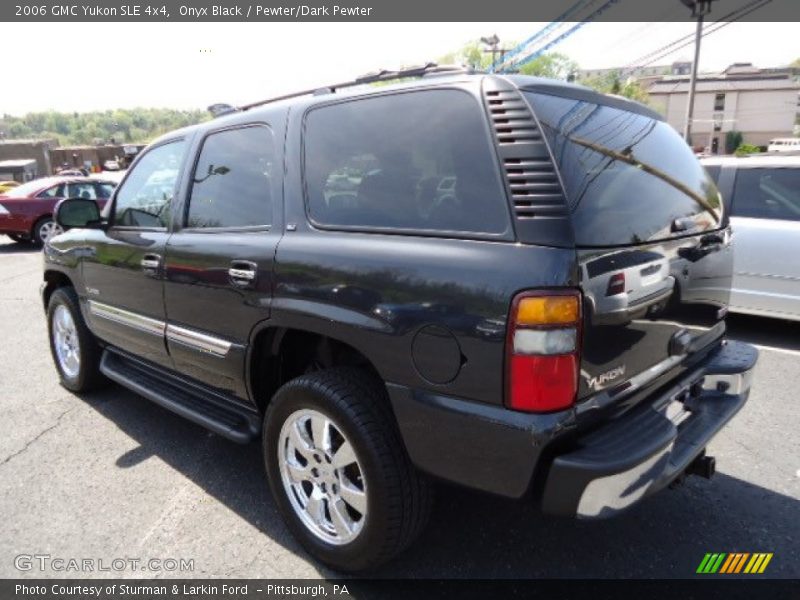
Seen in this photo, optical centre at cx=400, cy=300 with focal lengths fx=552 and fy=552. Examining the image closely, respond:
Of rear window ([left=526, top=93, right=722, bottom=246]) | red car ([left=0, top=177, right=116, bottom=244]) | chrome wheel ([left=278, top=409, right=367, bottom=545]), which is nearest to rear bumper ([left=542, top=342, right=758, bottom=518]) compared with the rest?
rear window ([left=526, top=93, right=722, bottom=246])

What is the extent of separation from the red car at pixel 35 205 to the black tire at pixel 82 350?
29.8ft

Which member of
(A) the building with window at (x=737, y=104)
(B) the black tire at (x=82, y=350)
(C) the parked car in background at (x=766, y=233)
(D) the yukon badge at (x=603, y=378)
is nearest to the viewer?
(D) the yukon badge at (x=603, y=378)

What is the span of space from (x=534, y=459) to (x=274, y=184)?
166 centimetres

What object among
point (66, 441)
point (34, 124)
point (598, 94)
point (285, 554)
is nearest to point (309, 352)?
point (285, 554)

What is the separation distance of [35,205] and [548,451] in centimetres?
1416

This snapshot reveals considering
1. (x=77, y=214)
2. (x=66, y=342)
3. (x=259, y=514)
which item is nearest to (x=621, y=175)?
(x=259, y=514)

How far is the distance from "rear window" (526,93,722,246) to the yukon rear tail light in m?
0.23

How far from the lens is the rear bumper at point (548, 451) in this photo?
1741 millimetres

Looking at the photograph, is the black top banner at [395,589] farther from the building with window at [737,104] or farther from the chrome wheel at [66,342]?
the building with window at [737,104]

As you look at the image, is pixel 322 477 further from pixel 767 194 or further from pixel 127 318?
pixel 767 194

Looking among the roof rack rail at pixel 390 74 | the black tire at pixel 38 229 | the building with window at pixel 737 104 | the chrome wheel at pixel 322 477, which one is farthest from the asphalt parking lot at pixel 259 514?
the building with window at pixel 737 104

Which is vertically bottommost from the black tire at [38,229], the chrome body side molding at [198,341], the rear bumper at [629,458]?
the black tire at [38,229]

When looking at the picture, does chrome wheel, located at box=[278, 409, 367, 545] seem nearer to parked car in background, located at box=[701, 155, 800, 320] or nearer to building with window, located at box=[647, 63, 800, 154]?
parked car in background, located at box=[701, 155, 800, 320]

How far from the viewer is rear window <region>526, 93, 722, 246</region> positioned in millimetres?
1844
